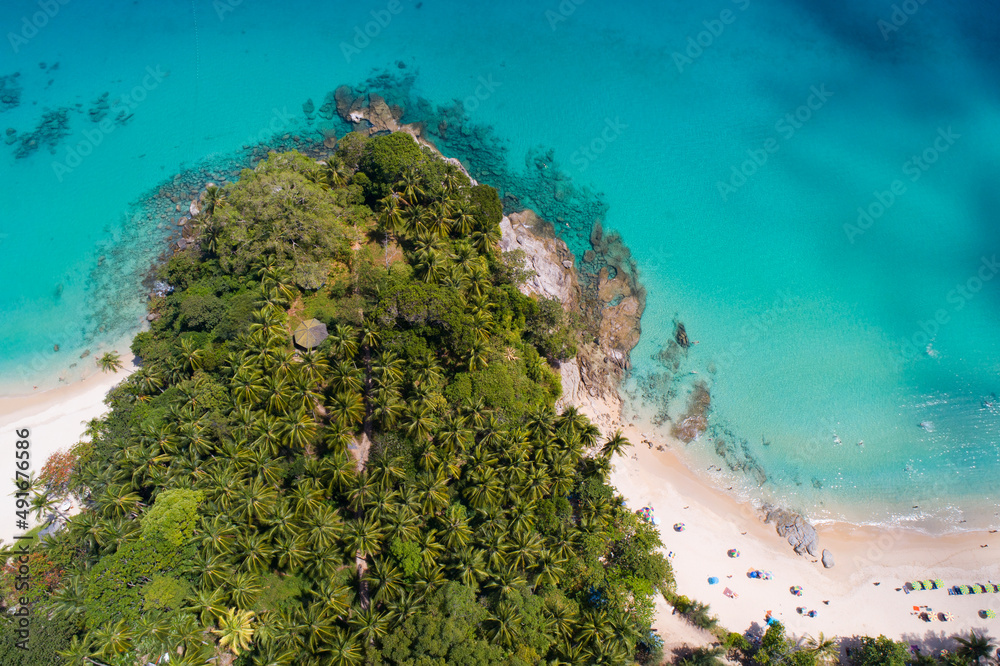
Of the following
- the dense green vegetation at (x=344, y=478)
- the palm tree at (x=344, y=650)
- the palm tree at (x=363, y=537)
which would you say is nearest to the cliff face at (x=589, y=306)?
the dense green vegetation at (x=344, y=478)

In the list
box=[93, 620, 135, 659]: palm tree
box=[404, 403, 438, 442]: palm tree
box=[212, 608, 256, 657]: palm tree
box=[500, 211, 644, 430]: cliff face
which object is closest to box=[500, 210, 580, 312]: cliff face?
box=[500, 211, 644, 430]: cliff face

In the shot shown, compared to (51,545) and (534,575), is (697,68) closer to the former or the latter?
(534,575)

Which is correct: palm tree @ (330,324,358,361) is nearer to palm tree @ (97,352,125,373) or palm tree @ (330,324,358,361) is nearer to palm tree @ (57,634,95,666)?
palm tree @ (57,634,95,666)

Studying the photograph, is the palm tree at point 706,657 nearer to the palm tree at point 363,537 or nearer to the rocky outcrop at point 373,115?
A: the palm tree at point 363,537

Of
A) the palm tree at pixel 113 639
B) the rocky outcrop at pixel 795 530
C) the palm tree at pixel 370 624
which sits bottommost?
the palm tree at pixel 113 639

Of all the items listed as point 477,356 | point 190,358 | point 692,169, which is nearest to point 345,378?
point 477,356

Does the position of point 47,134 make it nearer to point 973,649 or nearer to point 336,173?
point 336,173
